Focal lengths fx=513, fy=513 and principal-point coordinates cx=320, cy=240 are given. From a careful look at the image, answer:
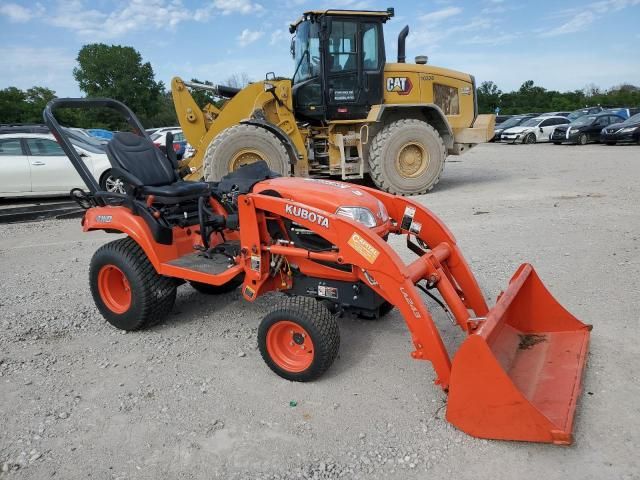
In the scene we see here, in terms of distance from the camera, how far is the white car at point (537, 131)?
79.9 feet

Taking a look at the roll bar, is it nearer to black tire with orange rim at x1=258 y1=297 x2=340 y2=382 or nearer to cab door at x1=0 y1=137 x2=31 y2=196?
black tire with orange rim at x1=258 y1=297 x2=340 y2=382

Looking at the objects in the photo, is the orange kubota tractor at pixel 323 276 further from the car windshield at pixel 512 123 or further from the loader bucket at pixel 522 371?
the car windshield at pixel 512 123

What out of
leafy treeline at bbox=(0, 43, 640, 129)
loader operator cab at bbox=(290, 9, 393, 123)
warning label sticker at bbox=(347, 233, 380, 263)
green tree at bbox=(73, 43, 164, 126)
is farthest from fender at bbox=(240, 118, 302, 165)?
green tree at bbox=(73, 43, 164, 126)

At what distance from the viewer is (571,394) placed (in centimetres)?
269

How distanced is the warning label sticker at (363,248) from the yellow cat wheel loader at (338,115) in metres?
6.05

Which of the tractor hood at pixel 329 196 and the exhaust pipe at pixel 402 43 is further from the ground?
the exhaust pipe at pixel 402 43

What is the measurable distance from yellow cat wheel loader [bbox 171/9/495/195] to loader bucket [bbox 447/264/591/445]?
19.9 ft

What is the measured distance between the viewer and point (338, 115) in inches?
376

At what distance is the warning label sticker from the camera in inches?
116

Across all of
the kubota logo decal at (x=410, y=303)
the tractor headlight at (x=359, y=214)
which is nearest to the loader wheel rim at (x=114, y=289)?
the tractor headlight at (x=359, y=214)

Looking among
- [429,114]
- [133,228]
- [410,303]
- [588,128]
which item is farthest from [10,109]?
[410,303]

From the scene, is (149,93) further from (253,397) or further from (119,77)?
(253,397)

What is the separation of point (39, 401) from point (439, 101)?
8.90 metres

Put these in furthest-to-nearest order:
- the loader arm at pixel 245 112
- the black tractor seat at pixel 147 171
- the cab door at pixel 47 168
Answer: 1. the cab door at pixel 47 168
2. the loader arm at pixel 245 112
3. the black tractor seat at pixel 147 171
